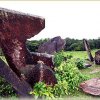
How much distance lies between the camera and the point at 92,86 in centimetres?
844

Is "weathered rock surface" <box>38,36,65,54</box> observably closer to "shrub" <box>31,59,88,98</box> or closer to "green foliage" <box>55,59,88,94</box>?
"shrub" <box>31,59,88,98</box>

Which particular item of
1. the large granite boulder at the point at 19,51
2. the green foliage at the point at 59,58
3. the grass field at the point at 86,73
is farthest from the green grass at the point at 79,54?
the large granite boulder at the point at 19,51

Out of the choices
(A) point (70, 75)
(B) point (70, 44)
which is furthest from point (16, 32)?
(B) point (70, 44)

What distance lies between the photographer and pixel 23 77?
25.7 feet

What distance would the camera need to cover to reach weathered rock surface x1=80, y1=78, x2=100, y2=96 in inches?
326

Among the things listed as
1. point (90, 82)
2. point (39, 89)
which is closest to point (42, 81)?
point (39, 89)

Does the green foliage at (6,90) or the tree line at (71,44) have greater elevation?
the green foliage at (6,90)

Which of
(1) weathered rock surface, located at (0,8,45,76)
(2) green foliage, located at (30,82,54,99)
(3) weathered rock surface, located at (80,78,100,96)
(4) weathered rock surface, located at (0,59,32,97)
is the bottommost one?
(3) weathered rock surface, located at (80,78,100,96)

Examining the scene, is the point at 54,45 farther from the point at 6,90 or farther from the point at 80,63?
the point at 6,90

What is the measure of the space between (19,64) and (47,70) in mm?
611

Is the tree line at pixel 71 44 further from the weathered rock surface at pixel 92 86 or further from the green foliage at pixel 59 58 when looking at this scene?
the weathered rock surface at pixel 92 86

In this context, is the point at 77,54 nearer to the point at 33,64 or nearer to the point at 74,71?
the point at 74,71

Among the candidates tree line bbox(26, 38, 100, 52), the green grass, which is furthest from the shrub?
tree line bbox(26, 38, 100, 52)

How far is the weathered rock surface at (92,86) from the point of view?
8273 millimetres
